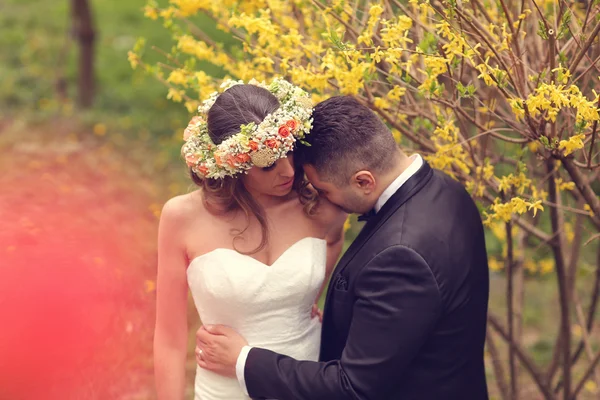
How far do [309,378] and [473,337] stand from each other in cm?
63

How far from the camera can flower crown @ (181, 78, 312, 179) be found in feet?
9.24

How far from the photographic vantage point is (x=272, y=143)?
2814 mm

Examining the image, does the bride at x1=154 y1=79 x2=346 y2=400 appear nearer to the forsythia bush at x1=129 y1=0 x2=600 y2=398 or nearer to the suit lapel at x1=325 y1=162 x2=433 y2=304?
the suit lapel at x1=325 y1=162 x2=433 y2=304

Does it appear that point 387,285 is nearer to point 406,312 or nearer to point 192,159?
point 406,312

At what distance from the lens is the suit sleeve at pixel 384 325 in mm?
2701

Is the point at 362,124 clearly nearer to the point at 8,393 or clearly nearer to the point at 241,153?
the point at 241,153

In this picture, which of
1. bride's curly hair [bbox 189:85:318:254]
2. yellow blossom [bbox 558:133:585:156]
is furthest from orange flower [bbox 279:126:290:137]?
yellow blossom [bbox 558:133:585:156]

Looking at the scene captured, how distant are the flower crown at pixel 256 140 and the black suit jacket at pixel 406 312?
44cm

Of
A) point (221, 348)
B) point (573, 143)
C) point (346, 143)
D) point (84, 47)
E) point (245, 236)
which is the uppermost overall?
point (573, 143)

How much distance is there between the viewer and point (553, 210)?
380cm

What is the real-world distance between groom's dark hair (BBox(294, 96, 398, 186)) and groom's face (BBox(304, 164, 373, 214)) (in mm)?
20

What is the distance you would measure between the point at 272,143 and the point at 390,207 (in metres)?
0.48

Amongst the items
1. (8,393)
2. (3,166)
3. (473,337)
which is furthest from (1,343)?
(3,166)

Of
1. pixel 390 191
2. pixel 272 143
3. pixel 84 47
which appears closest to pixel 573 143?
pixel 390 191
